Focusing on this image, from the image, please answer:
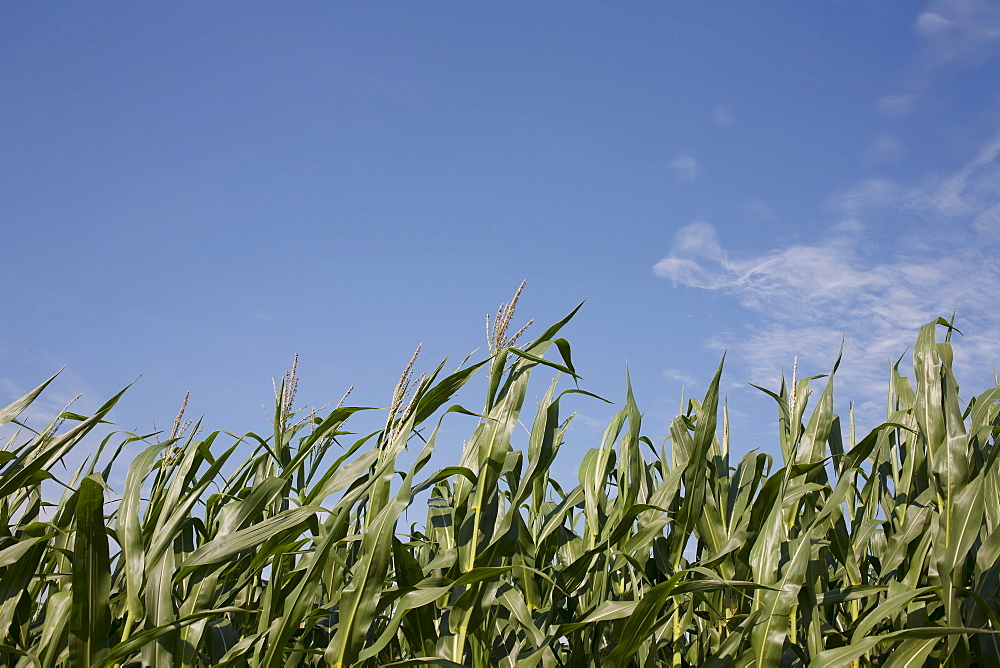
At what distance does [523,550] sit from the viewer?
1.84 meters

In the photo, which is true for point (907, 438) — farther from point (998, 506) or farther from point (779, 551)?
point (779, 551)

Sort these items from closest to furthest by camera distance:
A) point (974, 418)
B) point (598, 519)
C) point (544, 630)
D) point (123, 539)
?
1. point (123, 539)
2. point (544, 630)
3. point (974, 418)
4. point (598, 519)

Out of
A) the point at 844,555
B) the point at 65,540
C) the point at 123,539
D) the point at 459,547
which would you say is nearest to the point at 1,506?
the point at 65,540

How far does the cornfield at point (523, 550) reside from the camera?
4.95ft

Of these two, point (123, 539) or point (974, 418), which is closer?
point (123, 539)

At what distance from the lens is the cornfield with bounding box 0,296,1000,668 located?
1.51m

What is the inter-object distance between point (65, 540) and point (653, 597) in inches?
60.0

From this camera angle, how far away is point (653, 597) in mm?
1462

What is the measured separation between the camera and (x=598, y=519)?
205cm

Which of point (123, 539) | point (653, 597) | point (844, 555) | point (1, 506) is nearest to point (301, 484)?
point (123, 539)

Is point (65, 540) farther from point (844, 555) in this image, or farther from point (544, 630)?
point (844, 555)

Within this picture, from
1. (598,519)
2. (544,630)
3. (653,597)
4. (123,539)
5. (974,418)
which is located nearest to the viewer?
(653,597)

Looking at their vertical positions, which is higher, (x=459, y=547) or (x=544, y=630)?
(x=459, y=547)

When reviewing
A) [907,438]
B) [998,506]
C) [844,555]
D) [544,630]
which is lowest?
[544,630]
